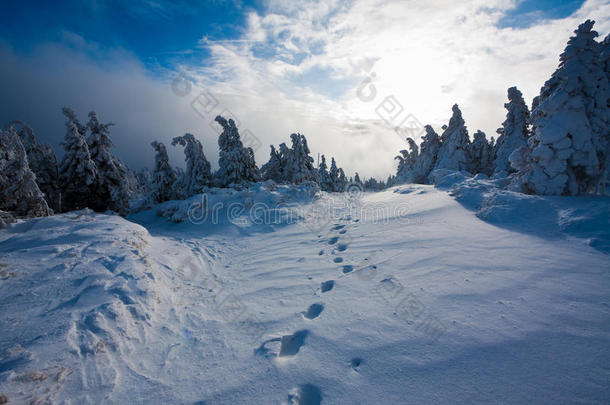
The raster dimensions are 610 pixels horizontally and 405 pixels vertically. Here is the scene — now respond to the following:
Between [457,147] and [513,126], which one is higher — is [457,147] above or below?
below

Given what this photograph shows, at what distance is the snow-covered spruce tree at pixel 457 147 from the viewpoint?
84.5 ft

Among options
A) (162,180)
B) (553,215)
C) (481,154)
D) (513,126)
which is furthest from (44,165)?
(481,154)

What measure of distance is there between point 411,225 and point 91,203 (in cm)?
1712

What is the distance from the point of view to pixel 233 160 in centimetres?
1994

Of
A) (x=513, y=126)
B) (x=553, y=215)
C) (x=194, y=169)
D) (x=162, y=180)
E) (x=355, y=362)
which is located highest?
(x=513, y=126)

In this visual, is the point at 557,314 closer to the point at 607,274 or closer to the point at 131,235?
the point at 607,274

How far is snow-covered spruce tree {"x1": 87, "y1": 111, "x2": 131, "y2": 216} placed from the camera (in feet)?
43.5

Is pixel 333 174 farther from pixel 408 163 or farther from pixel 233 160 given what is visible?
pixel 233 160

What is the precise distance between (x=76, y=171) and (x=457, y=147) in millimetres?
32768

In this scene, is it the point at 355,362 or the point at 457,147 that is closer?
the point at 355,362

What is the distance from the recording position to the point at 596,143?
749 cm

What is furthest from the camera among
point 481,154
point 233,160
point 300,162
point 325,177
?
point 325,177

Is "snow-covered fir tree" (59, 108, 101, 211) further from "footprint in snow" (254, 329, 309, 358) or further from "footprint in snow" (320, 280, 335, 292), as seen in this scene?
"footprint in snow" (254, 329, 309, 358)

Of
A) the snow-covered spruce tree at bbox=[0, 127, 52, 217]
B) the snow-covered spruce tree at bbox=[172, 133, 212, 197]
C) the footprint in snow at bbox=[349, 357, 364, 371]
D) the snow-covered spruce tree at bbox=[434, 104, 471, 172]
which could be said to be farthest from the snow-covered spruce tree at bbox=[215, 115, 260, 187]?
the snow-covered spruce tree at bbox=[434, 104, 471, 172]
